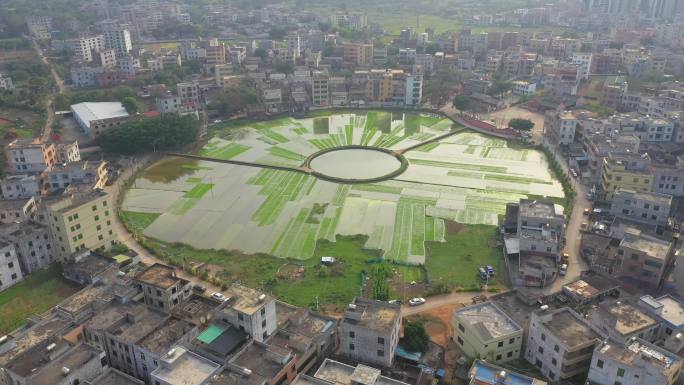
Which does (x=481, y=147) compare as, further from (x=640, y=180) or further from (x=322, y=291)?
(x=322, y=291)

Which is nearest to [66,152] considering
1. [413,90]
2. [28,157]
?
[28,157]

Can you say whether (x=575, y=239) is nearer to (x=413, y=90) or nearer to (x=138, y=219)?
(x=138, y=219)

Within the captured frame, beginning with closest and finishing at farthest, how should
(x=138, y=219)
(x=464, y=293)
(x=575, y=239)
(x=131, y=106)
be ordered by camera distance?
(x=464, y=293), (x=575, y=239), (x=138, y=219), (x=131, y=106)

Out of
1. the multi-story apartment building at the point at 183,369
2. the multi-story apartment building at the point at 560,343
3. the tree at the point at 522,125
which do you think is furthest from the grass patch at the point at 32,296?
the tree at the point at 522,125

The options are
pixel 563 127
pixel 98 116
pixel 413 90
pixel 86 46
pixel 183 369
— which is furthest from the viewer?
pixel 86 46

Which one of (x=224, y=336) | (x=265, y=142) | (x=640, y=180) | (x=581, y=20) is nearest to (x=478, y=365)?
(x=224, y=336)
